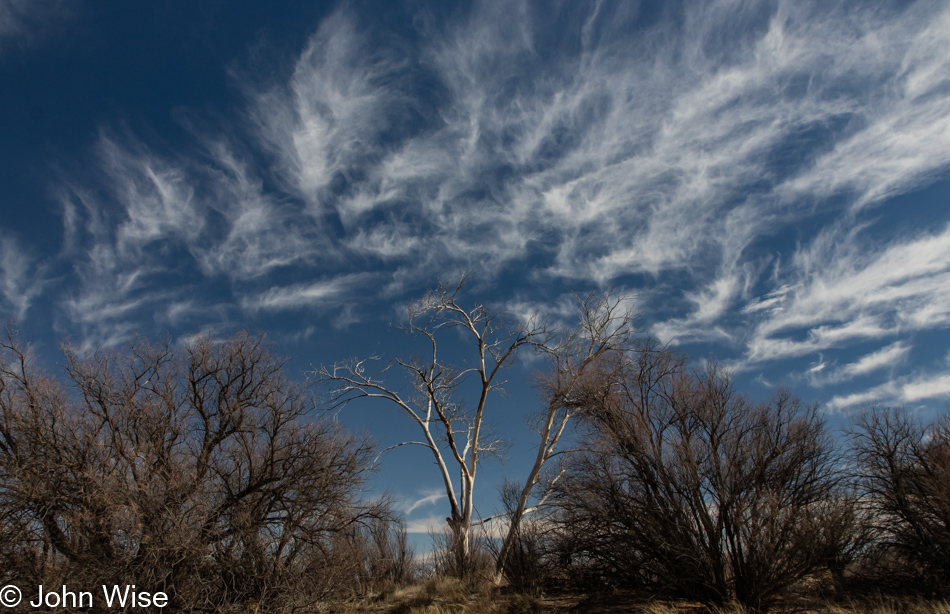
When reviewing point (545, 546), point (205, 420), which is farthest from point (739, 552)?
point (205, 420)

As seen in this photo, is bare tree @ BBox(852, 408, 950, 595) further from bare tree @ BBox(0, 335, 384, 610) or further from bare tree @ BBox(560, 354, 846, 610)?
bare tree @ BBox(0, 335, 384, 610)

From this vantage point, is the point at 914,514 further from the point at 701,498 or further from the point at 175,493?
the point at 175,493

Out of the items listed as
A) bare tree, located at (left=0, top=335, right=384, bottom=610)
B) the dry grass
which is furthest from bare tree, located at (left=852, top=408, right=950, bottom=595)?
bare tree, located at (left=0, top=335, right=384, bottom=610)

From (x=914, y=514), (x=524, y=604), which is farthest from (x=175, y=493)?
(x=914, y=514)

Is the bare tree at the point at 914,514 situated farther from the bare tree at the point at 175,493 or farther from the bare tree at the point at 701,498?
the bare tree at the point at 175,493

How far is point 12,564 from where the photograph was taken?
1239 cm

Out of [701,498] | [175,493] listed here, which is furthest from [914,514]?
[175,493]

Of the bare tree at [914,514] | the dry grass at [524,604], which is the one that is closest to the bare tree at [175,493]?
the dry grass at [524,604]

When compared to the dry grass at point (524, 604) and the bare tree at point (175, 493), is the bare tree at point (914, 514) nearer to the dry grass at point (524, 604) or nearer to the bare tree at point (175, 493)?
the dry grass at point (524, 604)

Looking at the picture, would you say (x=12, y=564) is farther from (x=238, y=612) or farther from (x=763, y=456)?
(x=763, y=456)

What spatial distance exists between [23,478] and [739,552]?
1772cm

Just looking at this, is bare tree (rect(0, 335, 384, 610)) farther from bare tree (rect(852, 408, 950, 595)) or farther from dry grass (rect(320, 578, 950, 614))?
bare tree (rect(852, 408, 950, 595))

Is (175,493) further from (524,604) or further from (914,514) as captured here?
(914,514)

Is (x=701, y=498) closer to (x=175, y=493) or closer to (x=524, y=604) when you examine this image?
(x=524, y=604)
